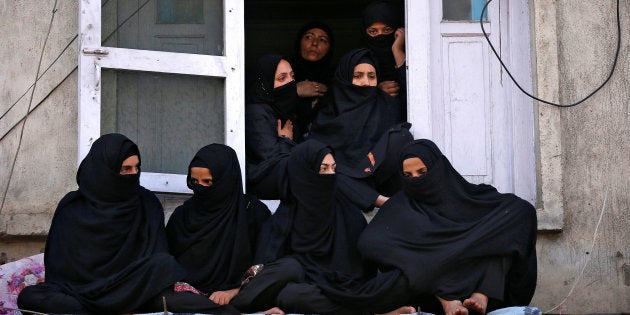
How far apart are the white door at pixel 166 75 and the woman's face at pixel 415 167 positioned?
112 centimetres

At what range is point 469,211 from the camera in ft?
30.9

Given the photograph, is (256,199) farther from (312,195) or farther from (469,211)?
(469,211)

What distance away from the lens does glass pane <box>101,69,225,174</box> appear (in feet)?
32.9

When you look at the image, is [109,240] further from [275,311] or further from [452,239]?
[452,239]

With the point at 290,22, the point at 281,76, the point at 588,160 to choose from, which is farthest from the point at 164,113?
the point at 290,22

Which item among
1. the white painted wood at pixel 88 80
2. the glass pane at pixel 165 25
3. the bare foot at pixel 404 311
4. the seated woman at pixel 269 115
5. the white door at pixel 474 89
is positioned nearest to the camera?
the bare foot at pixel 404 311

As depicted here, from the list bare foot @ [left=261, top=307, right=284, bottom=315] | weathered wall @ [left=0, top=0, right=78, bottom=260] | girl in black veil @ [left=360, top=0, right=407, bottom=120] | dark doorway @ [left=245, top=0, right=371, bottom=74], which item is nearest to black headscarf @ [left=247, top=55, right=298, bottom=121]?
girl in black veil @ [left=360, top=0, right=407, bottom=120]

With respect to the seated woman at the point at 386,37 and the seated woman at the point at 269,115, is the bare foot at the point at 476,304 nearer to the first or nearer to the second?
the seated woman at the point at 269,115

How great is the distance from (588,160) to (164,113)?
7.69ft

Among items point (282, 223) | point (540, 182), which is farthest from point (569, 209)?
point (282, 223)

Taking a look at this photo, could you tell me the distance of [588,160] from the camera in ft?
34.0

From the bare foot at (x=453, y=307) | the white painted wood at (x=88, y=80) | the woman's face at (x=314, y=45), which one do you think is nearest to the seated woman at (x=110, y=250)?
the white painted wood at (x=88, y=80)

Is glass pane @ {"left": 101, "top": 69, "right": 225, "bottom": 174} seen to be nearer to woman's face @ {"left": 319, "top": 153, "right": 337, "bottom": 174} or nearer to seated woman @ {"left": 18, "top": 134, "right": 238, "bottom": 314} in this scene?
seated woman @ {"left": 18, "top": 134, "right": 238, "bottom": 314}

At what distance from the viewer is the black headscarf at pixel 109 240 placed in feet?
29.8
